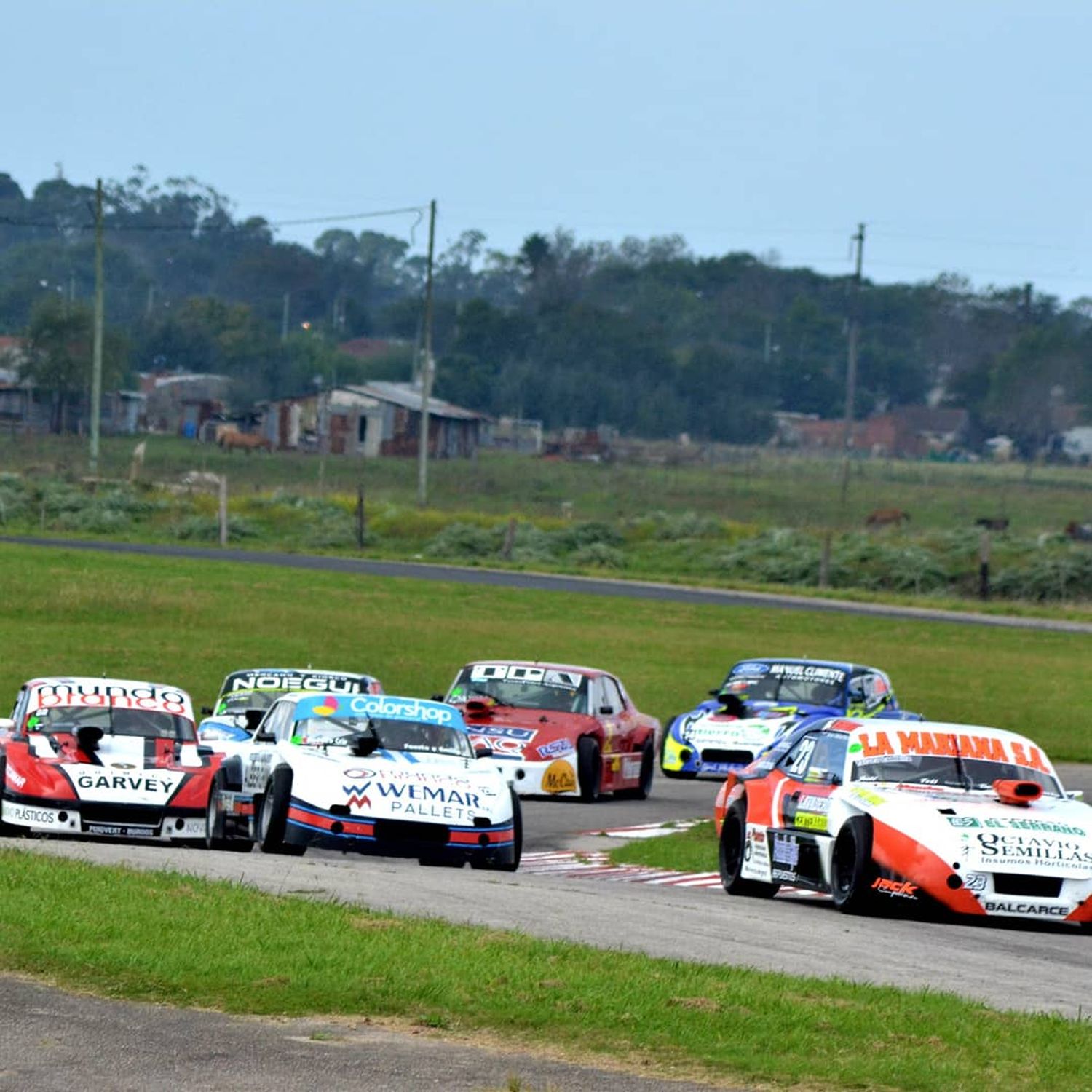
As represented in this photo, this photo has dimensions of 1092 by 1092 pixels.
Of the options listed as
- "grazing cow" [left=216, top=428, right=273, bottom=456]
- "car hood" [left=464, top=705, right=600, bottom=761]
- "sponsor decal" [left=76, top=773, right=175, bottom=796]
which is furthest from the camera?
"grazing cow" [left=216, top=428, right=273, bottom=456]

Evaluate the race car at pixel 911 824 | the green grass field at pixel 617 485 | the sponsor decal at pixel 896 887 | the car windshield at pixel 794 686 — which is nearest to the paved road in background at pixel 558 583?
the green grass field at pixel 617 485

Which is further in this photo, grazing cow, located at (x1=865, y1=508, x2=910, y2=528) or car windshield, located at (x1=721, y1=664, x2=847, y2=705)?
grazing cow, located at (x1=865, y1=508, x2=910, y2=528)

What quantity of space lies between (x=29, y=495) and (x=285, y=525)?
7.98 meters

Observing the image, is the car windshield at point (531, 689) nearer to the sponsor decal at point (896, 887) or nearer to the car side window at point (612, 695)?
the car side window at point (612, 695)

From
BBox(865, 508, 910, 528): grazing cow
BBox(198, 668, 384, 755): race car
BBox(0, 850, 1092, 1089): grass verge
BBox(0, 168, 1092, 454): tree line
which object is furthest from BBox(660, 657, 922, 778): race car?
BBox(0, 168, 1092, 454): tree line

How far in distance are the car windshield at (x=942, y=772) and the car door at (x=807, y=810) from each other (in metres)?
0.23

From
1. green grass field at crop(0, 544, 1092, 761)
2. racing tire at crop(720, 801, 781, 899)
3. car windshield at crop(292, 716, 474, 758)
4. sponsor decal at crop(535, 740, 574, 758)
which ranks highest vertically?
car windshield at crop(292, 716, 474, 758)

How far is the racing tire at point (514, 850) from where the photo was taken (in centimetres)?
1655

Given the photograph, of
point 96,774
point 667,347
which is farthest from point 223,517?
point 667,347

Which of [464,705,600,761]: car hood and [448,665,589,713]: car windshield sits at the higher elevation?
[448,665,589,713]: car windshield

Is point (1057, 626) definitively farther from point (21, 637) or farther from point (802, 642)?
point (21, 637)

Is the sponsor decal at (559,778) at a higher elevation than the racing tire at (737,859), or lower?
lower

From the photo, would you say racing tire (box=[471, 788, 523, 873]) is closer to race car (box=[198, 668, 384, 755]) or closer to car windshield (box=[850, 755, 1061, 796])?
car windshield (box=[850, 755, 1061, 796])

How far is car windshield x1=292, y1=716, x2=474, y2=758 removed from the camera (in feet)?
57.6
